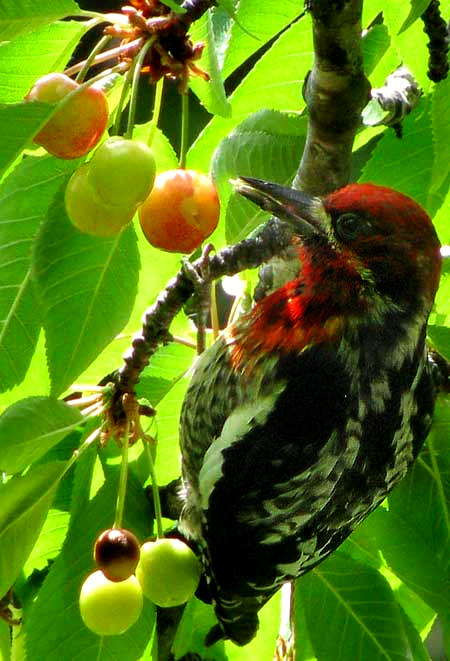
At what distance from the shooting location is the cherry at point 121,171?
1264 millimetres

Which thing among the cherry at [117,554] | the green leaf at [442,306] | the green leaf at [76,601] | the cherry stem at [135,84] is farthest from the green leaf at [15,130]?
the green leaf at [442,306]

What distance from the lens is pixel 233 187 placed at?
169cm

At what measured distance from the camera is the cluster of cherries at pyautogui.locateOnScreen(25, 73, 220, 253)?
1.27 metres

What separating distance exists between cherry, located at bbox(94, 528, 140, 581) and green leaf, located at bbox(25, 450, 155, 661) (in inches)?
8.1

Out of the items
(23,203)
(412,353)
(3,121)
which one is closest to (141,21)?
(3,121)

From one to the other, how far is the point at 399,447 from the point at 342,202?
52 centimetres

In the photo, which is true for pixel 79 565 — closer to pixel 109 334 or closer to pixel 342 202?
pixel 109 334

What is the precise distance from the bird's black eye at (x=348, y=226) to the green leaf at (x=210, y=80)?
513mm

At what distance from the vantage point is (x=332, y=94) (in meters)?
1.55

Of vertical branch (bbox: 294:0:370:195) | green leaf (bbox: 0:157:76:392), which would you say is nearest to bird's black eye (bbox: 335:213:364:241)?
vertical branch (bbox: 294:0:370:195)

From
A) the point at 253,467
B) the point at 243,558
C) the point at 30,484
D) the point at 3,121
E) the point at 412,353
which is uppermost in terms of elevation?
the point at 3,121

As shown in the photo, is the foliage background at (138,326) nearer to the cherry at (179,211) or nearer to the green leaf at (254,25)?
the green leaf at (254,25)

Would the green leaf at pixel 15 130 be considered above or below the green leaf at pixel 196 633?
above

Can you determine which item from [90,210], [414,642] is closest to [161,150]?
[90,210]
